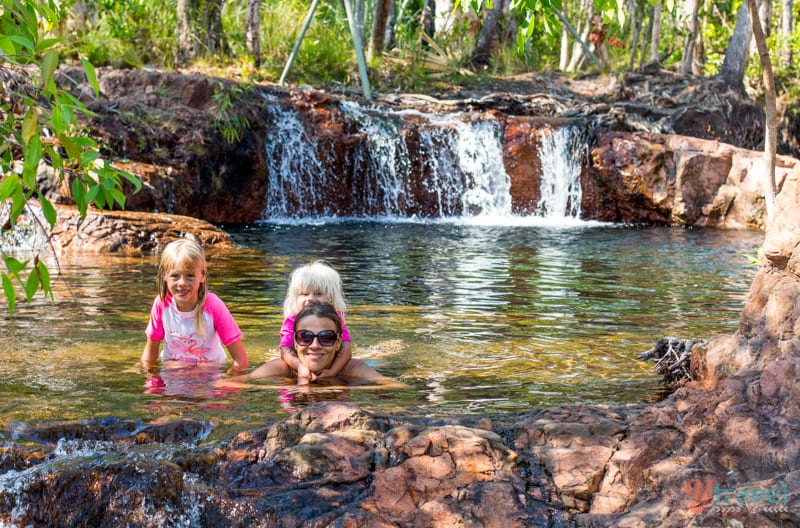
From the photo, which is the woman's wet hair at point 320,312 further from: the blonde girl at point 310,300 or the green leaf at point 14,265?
the green leaf at point 14,265

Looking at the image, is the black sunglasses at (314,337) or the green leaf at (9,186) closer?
the green leaf at (9,186)

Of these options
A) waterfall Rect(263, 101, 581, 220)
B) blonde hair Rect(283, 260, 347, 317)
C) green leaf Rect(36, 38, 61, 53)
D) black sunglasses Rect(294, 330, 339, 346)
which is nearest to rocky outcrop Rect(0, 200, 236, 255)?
waterfall Rect(263, 101, 581, 220)

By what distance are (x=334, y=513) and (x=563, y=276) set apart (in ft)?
23.9

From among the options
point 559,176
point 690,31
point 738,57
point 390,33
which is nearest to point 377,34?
point 390,33

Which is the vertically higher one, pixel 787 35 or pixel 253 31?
pixel 787 35

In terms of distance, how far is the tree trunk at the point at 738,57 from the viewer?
23219 millimetres

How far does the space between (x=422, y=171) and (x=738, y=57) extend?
30.4ft

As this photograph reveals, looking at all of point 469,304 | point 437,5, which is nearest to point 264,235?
point 469,304

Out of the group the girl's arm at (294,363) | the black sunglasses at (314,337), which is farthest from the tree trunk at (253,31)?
the black sunglasses at (314,337)

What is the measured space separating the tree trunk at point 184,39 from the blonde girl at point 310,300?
15.8 metres

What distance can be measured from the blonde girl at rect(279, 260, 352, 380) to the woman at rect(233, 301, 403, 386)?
0.04m

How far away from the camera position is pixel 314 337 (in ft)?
18.3

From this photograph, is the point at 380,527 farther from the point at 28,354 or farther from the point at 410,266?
the point at 410,266

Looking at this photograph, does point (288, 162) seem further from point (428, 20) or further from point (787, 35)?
point (787, 35)
